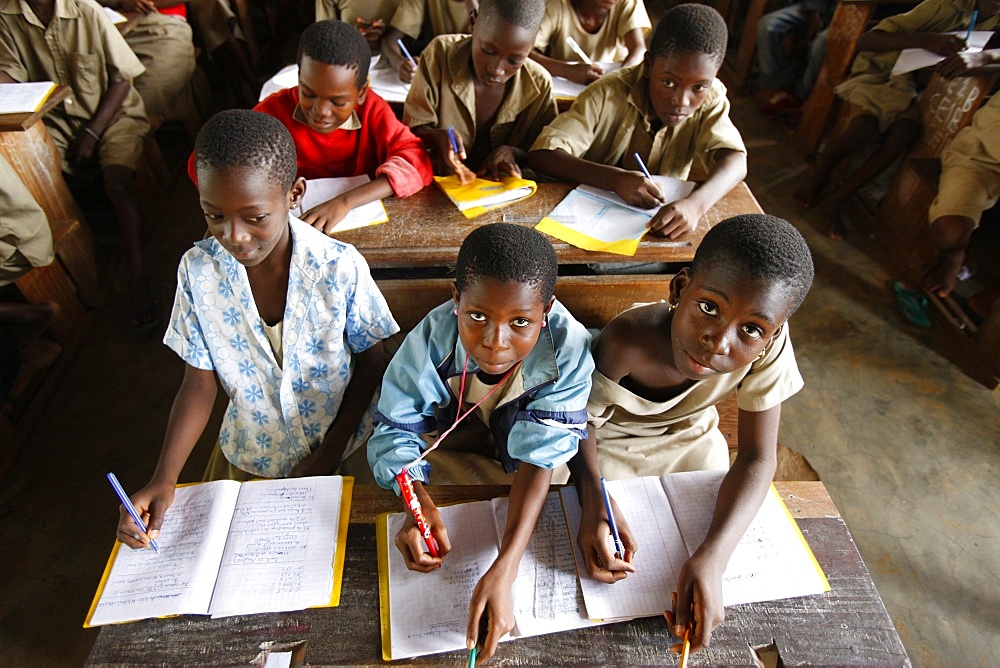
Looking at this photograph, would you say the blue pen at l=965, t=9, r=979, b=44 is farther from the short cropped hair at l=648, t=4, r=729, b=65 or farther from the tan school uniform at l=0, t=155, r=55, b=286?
the tan school uniform at l=0, t=155, r=55, b=286

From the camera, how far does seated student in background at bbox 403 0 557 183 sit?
6.00ft

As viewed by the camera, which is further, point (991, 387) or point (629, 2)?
point (629, 2)

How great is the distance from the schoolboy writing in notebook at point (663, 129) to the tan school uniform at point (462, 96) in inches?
7.5

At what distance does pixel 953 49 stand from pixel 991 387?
148cm

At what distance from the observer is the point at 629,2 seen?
2.79 metres

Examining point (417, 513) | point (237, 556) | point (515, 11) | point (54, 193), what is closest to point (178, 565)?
point (237, 556)

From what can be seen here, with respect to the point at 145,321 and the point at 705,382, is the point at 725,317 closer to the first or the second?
the point at 705,382

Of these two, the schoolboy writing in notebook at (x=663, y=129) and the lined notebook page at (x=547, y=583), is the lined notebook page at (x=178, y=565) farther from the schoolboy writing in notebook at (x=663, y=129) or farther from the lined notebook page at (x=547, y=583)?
the schoolboy writing in notebook at (x=663, y=129)

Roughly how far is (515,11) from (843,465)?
6.11ft

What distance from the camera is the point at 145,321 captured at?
Answer: 248 centimetres

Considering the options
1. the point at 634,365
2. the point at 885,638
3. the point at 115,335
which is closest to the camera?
the point at 885,638

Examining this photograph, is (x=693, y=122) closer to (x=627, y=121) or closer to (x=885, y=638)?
(x=627, y=121)

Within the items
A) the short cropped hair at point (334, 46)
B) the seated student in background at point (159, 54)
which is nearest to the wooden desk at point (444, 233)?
the short cropped hair at point (334, 46)

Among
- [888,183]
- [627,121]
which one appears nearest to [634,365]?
[627,121]
